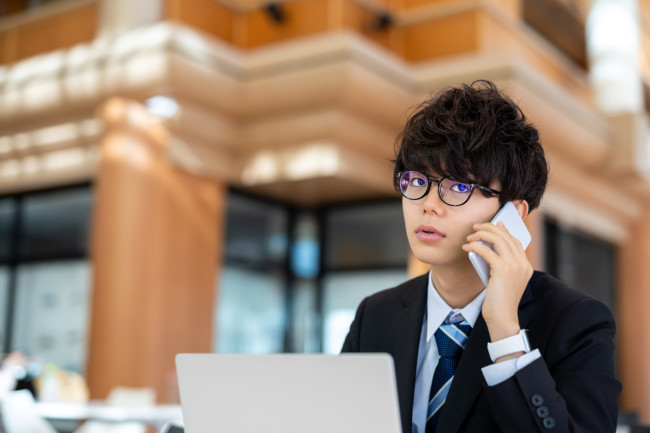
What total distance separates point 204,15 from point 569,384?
20.2 feet

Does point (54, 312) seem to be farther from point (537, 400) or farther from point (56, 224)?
point (537, 400)

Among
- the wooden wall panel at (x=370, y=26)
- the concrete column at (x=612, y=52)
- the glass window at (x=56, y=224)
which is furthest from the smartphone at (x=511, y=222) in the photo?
the concrete column at (x=612, y=52)

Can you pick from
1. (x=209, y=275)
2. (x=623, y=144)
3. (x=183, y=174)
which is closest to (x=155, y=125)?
(x=183, y=174)

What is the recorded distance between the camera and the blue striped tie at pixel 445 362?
5.40 ft

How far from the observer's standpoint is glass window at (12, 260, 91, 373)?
7.31 meters

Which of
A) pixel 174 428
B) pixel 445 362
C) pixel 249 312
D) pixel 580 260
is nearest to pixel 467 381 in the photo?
pixel 445 362

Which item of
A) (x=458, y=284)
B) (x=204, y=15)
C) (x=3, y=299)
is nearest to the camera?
(x=458, y=284)

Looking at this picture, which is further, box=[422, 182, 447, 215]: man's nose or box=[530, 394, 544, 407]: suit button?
box=[422, 182, 447, 215]: man's nose

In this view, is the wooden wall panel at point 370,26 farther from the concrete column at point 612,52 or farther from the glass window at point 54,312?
the glass window at point 54,312

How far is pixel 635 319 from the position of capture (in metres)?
10.2

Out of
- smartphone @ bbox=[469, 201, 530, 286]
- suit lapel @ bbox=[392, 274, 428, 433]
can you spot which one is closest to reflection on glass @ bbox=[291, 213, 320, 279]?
suit lapel @ bbox=[392, 274, 428, 433]

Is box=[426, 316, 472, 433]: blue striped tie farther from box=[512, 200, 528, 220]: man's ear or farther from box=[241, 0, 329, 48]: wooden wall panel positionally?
box=[241, 0, 329, 48]: wooden wall panel

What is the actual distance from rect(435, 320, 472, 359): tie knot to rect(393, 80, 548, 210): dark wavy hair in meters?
0.28

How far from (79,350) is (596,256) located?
6399 mm
